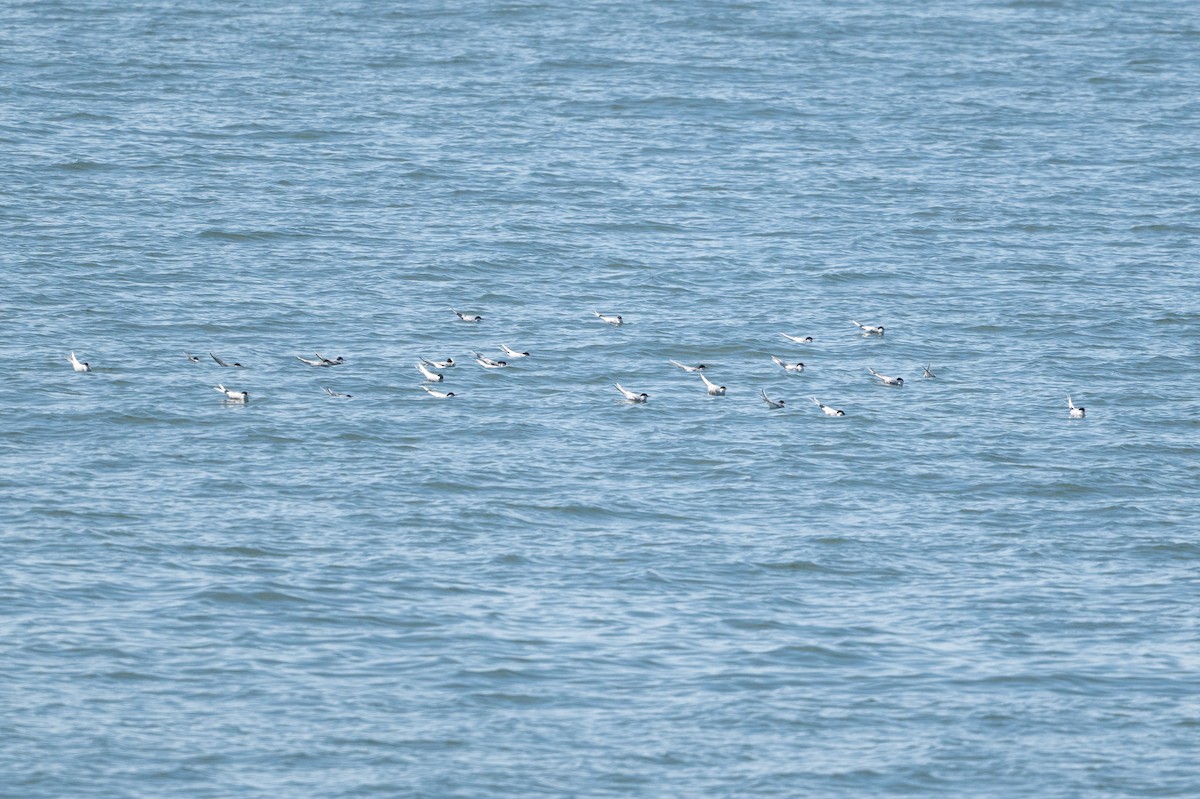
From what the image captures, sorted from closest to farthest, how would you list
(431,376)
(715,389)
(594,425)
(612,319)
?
1. (594,425)
2. (715,389)
3. (431,376)
4. (612,319)

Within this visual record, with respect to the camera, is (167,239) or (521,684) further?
(167,239)

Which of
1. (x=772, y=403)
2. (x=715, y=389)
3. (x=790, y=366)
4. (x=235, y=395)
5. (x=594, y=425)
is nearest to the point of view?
(x=594, y=425)

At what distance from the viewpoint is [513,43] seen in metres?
82.7

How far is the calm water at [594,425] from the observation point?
2747 cm

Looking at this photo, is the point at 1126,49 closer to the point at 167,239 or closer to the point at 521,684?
the point at 167,239

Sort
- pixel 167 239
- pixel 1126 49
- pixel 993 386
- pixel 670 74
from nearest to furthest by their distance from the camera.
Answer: pixel 993 386 < pixel 167 239 < pixel 670 74 < pixel 1126 49

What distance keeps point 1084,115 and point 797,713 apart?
49.8m

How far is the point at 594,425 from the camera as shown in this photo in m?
41.6

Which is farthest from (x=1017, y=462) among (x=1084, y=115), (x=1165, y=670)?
(x=1084, y=115)

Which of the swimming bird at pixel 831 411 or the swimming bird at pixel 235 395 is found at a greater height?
the swimming bird at pixel 235 395

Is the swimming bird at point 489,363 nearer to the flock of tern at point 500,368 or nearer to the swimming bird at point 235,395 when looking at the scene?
the flock of tern at point 500,368

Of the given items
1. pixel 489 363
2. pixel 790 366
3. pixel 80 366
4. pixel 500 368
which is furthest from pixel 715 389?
pixel 80 366

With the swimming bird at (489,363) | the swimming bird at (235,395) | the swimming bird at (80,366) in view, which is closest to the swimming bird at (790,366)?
the swimming bird at (489,363)

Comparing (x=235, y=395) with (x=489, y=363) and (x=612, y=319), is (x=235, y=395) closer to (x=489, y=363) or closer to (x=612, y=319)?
(x=489, y=363)
